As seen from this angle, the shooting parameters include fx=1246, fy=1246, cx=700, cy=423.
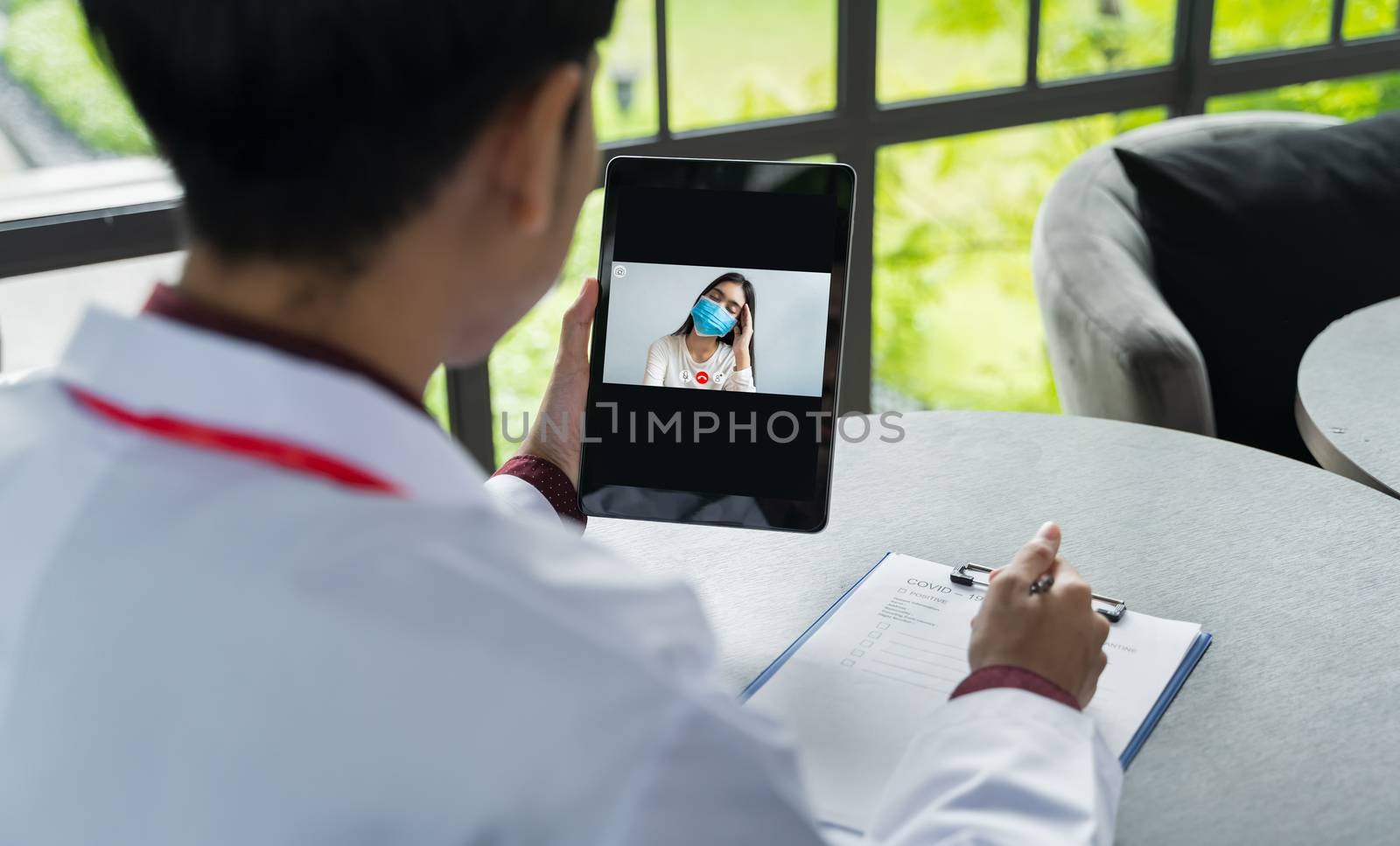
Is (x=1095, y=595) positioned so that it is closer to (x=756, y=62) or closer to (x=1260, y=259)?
(x=1260, y=259)

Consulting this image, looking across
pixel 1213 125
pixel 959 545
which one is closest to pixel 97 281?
pixel 959 545

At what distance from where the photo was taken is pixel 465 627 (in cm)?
46

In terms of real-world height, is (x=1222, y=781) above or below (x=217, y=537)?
below

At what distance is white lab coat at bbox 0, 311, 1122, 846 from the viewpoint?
0.44 metres

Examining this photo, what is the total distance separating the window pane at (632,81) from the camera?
2.20 m

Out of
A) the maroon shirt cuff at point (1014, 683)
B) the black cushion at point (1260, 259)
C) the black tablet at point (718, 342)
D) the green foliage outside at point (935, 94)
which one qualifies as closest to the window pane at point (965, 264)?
the green foliage outside at point (935, 94)

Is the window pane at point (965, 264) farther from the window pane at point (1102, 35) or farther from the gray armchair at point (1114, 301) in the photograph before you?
the gray armchair at point (1114, 301)

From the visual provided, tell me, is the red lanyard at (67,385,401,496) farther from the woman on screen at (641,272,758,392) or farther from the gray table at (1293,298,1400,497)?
the gray table at (1293,298,1400,497)

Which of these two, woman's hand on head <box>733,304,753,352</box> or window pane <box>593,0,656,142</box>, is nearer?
woman's hand on head <box>733,304,753,352</box>

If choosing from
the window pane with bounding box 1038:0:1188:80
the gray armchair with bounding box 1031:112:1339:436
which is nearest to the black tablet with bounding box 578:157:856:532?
the gray armchair with bounding box 1031:112:1339:436

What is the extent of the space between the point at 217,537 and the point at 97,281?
5.28 ft

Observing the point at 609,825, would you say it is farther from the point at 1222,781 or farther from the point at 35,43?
the point at 35,43

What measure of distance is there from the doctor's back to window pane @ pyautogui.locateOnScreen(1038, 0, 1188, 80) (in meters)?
2.39

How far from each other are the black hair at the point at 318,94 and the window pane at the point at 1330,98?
8.45ft
